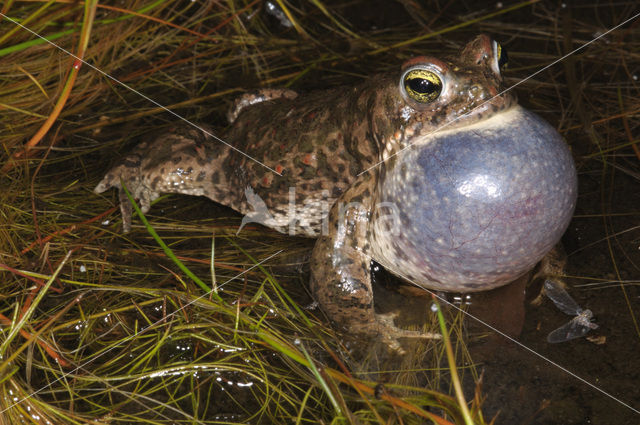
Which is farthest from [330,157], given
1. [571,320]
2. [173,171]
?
[571,320]

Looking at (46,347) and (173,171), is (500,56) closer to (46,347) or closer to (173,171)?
(173,171)

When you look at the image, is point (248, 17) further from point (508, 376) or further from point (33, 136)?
point (508, 376)

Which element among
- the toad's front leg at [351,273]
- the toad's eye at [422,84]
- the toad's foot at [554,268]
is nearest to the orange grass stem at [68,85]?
the toad's front leg at [351,273]

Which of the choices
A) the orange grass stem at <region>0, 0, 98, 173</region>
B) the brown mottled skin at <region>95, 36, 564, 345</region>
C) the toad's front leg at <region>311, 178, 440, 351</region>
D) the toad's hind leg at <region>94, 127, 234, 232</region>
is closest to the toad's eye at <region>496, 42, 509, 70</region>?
the brown mottled skin at <region>95, 36, 564, 345</region>

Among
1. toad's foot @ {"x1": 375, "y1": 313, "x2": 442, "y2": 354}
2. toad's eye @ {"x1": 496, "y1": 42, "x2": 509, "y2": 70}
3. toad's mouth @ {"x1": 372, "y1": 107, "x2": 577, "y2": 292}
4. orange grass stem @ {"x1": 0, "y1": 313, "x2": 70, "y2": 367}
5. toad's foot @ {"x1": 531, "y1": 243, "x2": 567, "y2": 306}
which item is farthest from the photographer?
toad's foot @ {"x1": 531, "y1": 243, "x2": 567, "y2": 306}

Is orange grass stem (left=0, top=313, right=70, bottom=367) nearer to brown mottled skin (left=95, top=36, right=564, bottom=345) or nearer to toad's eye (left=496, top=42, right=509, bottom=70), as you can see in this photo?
brown mottled skin (left=95, top=36, right=564, bottom=345)

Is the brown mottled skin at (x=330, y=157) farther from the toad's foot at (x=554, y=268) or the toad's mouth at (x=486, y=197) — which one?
the toad's foot at (x=554, y=268)

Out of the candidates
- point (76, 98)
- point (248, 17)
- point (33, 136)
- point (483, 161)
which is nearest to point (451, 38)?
point (248, 17)
